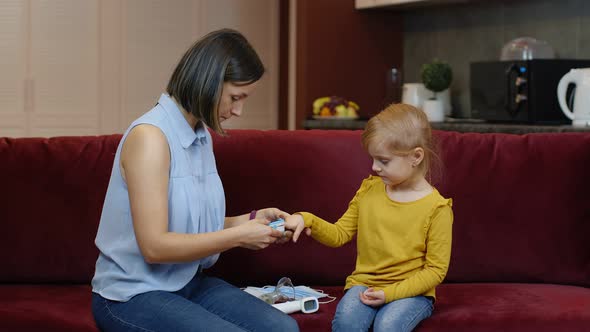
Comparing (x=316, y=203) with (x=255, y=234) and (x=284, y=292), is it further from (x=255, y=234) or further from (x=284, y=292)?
(x=255, y=234)

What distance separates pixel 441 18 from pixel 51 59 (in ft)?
7.34

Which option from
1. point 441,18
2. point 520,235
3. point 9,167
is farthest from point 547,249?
point 441,18

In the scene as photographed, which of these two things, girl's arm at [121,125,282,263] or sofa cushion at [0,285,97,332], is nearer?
girl's arm at [121,125,282,263]

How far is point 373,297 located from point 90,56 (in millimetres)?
3217

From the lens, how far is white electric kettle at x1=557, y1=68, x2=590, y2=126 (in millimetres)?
3475

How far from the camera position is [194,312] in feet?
6.00

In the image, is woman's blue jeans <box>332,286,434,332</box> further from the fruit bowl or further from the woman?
the fruit bowl

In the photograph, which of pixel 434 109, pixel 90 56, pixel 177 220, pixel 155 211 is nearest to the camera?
pixel 155 211

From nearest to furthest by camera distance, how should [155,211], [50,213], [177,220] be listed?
[155,211] < [177,220] < [50,213]

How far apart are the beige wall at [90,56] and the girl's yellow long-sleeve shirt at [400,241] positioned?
2948mm

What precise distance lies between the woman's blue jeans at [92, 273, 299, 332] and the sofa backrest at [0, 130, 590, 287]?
463 millimetres

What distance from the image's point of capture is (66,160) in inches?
98.5

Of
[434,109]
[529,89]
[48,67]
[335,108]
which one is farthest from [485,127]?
[48,67]

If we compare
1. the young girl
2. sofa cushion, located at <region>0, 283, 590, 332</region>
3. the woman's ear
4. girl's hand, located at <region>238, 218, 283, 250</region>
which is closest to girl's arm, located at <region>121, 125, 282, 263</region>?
girl's hand, located at <region>238, 218, 283, 250</region>
